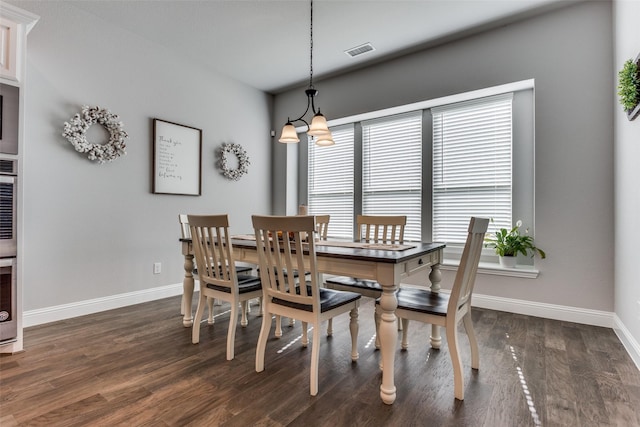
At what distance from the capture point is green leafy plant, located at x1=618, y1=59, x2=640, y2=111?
2.08 meters

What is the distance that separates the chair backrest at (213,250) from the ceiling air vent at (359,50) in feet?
8.81

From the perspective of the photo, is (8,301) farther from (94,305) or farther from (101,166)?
(101,166)

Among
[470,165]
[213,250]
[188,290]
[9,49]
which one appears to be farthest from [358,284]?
[9,49]

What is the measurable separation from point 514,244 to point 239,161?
3.51 metres

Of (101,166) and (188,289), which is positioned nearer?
(188,289)

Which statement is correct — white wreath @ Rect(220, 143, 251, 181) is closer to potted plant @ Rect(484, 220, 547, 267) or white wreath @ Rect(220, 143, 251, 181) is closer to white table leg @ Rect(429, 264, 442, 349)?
white table leg @ Rect(429, 264, 442, 349)

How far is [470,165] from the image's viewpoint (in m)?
3.79

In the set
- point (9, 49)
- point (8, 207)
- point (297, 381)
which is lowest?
point (297, 381)

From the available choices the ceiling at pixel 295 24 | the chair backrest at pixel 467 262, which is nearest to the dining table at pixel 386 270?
the chair backrest at pixel 467 262

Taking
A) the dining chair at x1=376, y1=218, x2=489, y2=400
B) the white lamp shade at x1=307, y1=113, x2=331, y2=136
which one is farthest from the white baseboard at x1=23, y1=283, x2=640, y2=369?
the white lamp shade at x1=307, y1=113, x2=331, y2=136

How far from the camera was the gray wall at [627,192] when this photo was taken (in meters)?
2.20

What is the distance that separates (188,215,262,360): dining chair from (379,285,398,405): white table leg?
104cm

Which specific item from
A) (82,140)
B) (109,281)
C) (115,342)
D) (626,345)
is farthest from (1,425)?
(626,345)

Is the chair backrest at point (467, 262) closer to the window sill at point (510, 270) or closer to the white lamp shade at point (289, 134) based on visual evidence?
the window sill at point (510, 270)
